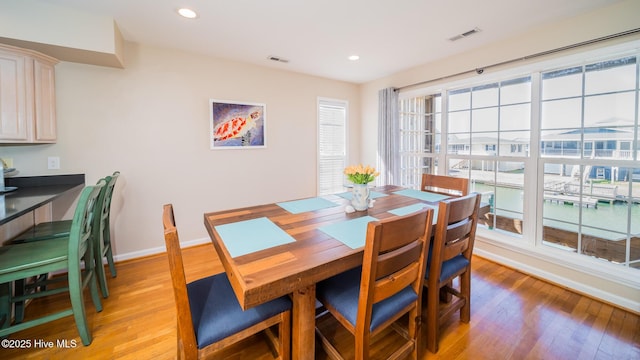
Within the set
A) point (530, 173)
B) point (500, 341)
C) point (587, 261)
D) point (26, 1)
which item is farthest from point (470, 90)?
point (26, 1)

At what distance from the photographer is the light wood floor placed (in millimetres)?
1605

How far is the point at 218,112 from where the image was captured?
10.6ft

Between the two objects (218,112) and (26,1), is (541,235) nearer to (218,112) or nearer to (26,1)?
(218,112)

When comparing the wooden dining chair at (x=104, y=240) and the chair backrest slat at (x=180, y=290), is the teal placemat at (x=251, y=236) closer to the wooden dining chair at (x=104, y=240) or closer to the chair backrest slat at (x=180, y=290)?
the chair backrest slat at (x=180, y=290)

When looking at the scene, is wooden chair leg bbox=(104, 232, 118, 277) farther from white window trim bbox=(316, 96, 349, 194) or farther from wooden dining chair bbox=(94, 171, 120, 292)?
white window trim bbox=(316, 96, 349, 194)

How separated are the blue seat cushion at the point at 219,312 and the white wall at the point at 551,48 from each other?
8.66 feet

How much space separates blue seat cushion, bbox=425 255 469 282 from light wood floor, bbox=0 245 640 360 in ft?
1.53

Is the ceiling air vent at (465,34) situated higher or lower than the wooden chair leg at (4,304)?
higher

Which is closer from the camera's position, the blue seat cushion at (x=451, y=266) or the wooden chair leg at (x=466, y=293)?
the blue seat cushion at (x=451, y=266)

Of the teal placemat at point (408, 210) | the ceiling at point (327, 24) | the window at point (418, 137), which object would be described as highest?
the ceiling at point (327, 24)

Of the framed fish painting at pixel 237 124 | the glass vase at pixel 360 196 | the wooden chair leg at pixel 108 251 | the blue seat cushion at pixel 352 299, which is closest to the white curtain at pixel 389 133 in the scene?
the framed fish painting at pixel 237 124

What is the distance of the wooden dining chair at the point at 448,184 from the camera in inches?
92.8

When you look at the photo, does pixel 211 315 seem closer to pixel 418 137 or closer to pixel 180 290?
pixel 180 290

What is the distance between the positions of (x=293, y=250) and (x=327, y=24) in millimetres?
2153
